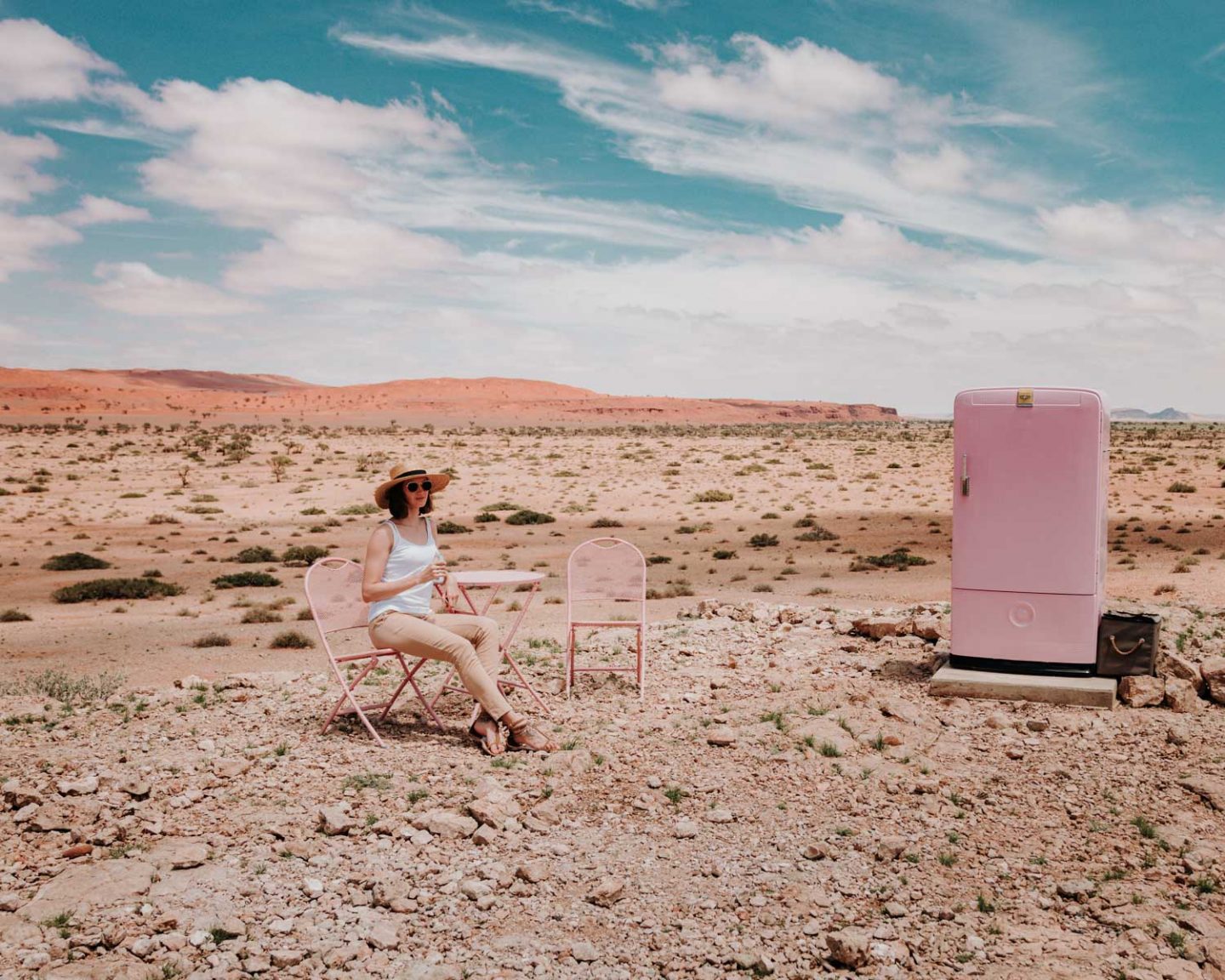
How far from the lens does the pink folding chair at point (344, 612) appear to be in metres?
6.86

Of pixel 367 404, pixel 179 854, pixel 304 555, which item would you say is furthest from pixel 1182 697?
pixel 367 404

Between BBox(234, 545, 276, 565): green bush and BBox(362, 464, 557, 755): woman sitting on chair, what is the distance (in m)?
15.8

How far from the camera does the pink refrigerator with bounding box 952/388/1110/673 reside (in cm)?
730

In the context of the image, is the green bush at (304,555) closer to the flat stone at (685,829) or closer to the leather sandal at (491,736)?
the leather sandal at (491,736)

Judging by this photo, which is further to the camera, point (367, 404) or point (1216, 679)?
point (367, 404)

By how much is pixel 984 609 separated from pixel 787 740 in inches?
82.7

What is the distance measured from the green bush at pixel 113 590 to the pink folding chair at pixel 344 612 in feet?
38.1

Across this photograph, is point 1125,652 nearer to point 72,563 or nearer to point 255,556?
point 255,556

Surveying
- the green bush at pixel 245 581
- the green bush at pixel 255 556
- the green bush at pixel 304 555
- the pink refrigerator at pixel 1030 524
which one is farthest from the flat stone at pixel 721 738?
the green bush at pixel 255 556

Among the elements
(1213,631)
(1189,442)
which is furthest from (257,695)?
(1189,442)

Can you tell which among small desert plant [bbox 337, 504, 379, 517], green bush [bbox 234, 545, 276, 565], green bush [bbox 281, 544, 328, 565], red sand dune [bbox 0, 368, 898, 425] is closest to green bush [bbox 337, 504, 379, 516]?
small desert plant [bbox 337, 504, 379, 517]

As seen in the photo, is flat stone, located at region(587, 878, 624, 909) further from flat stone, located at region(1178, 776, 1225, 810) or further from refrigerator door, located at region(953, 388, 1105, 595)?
refrigerator door, located at region(953, 388, 1105, 595)

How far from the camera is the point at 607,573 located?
27.7 ft

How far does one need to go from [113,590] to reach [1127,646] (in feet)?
50.8
